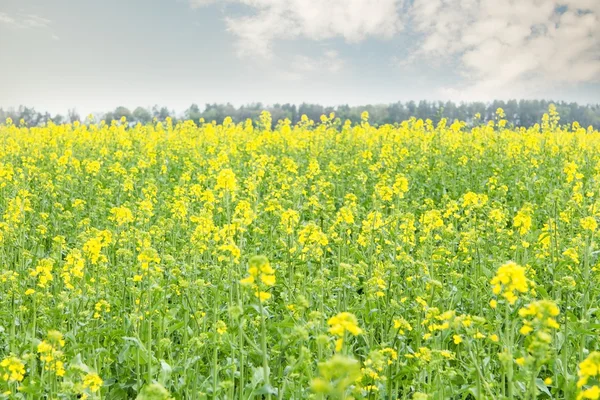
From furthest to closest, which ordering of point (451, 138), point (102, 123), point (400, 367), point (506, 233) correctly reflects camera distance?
point (102, 123), point (451, 138), point (506, 233), point (400, 367)

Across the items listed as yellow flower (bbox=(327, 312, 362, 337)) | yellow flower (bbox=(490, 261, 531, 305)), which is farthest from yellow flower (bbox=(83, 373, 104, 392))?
yellow flower (bbox=(490, 261, 531, 305))

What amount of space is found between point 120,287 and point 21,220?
1.67m

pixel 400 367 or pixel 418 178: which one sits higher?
pixel 418 178

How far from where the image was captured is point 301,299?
9.81 ft

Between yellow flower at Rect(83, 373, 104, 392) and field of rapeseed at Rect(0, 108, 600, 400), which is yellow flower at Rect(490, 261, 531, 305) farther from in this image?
yellow flower at Rect(83, 373, 104, 392)

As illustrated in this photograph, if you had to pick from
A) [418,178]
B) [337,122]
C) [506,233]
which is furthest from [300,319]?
[337,122]

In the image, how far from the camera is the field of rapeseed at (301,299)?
289cm

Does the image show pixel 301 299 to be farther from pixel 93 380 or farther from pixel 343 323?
pixel 93 380

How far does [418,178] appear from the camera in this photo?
34.1ft

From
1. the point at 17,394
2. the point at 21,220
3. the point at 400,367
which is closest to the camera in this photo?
the point at 17,394

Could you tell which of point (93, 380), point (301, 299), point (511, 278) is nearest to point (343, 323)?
point (511, 278)

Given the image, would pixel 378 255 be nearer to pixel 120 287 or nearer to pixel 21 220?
pixel 120 287

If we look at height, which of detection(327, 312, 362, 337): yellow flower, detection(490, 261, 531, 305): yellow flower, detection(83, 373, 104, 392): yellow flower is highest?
detection(490, 261, 531, 305): yellow flower

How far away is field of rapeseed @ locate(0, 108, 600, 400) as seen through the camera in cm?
289
